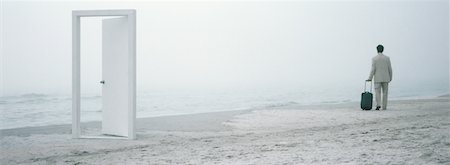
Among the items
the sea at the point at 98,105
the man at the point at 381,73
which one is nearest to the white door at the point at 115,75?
the sea at the point at 98,105

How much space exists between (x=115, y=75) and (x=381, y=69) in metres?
7.75

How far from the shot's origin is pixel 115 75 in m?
9.02

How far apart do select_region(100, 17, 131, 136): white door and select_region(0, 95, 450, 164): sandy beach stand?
1.68ft

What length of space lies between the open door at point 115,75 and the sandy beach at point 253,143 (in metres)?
0.50

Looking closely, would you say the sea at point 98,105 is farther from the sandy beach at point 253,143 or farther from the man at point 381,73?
the sandy beach at point 253,143

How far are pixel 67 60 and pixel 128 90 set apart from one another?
3763cm

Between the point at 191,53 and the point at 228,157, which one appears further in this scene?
the point at 191,53

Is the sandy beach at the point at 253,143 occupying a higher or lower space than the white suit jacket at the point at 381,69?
lower

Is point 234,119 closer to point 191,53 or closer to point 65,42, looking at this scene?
point 65,42

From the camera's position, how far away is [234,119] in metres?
12.2

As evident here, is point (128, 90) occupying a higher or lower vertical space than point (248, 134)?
higher

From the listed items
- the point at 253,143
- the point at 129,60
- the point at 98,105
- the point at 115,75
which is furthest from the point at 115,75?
the point at 98,105

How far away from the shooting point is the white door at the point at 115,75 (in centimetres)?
887

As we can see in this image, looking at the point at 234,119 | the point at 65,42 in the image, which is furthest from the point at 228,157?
the point at 65,42
